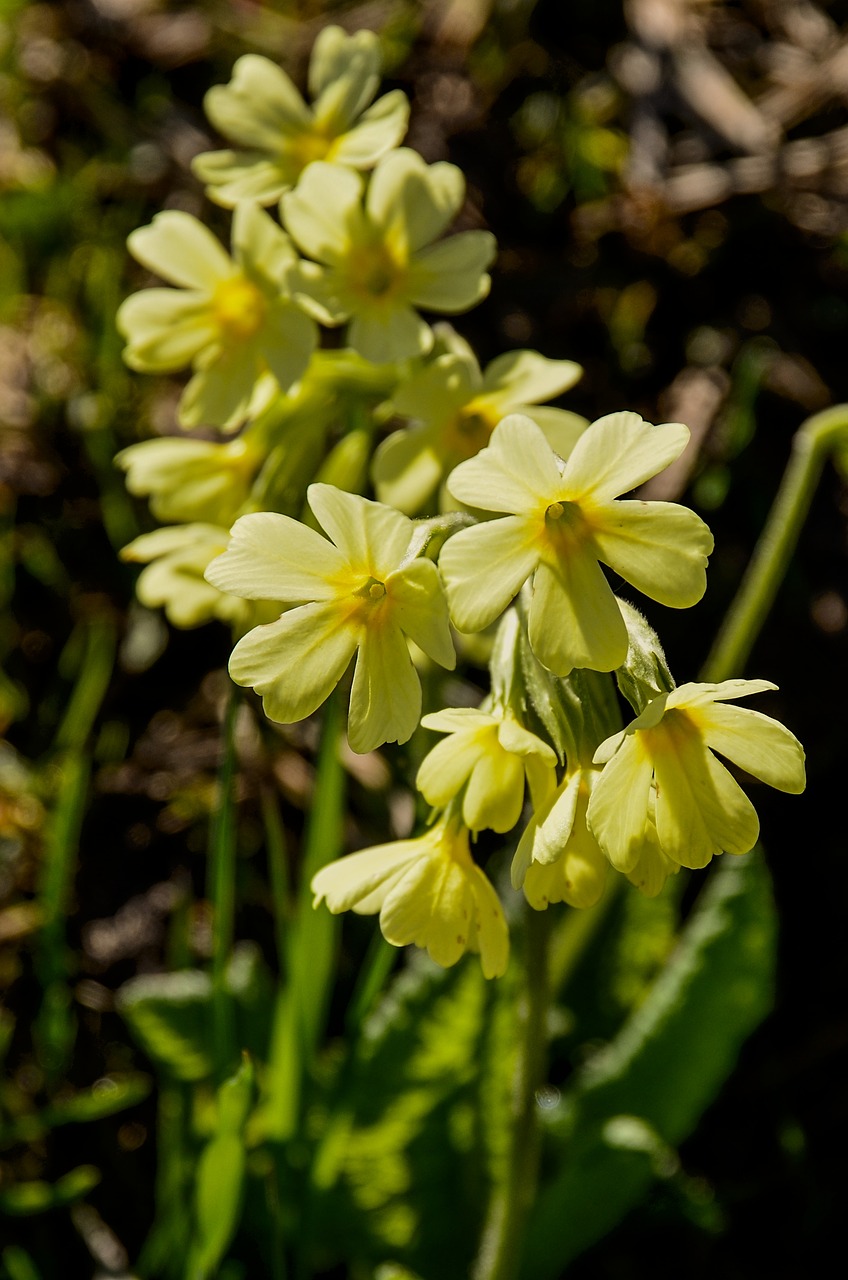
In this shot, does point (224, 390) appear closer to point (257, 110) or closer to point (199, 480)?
point (199, 480)

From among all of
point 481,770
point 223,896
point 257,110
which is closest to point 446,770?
point 481,770

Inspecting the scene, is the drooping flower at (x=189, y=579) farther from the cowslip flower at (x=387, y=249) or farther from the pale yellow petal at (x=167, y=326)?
the cowslip flower at (x=387, y=249)

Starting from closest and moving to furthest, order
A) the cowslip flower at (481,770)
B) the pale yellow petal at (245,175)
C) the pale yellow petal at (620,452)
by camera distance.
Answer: the pale yellow petal at (620,452), the cowslip flower at (481,770), the pale yellow petal at (245,175)

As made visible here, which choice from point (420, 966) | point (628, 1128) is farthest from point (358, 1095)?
point (628, 1128)

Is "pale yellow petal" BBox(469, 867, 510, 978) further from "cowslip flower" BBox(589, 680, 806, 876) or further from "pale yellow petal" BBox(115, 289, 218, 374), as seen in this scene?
"pale yellow petal" BBox(115, 289, 218, 374)

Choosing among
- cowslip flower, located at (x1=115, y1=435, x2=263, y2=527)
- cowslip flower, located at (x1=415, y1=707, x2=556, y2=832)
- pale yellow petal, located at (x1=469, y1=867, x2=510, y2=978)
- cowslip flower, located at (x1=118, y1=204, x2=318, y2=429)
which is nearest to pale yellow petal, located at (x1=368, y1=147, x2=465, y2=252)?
cowslip flower, located at (x1=118, y1=204, x2=318, y2=429)

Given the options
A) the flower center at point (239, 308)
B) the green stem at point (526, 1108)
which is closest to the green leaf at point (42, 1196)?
the green stem at point (526, 1108)

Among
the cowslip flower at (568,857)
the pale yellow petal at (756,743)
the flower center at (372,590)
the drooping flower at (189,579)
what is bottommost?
the drooping flower at (189,579)
